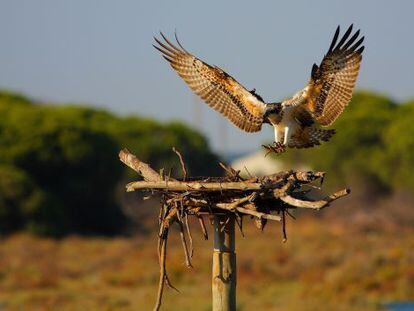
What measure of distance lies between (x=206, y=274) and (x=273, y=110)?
15809 mm

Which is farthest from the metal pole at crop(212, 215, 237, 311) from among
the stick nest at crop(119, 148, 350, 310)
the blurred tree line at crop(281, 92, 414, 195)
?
the blurred tree line at crop(281, 92, 414, 195)

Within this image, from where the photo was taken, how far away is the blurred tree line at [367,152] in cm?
4925

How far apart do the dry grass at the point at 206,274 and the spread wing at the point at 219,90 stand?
9.15 meters

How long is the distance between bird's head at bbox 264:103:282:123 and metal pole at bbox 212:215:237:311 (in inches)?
104

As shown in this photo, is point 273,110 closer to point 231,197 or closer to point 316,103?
point 316,103

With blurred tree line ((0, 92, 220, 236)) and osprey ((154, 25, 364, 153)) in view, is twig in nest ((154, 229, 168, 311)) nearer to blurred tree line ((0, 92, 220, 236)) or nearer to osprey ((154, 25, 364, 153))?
osprey ((154, 25, 364, 153))

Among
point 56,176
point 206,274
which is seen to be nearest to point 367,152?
point 56,176

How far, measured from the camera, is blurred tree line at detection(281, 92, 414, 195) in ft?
162

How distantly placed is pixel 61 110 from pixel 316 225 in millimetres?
17123

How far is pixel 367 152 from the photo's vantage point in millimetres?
51844

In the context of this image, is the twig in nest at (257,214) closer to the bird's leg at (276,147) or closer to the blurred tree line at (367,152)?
the bird's leg at (276,147)

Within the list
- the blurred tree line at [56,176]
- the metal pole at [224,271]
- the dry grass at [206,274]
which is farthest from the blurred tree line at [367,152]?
the metal pole at [224,271]

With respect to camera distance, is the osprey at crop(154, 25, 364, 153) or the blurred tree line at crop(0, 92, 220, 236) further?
the blurred tree line at crop(0, 92, 220, 236)

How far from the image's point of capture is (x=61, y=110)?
53.2 m
